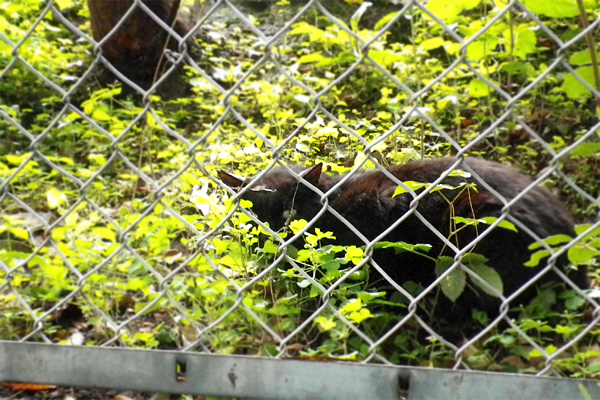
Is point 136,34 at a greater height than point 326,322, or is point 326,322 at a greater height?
point 136,34

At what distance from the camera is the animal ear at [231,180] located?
7.31ft

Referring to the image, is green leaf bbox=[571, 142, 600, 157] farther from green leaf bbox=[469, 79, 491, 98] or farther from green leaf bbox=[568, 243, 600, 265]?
green leaf bbox=[469, 79, 491, 98]

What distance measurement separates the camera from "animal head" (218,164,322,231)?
2.71m

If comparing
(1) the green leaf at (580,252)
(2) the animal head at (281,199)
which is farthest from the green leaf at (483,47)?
(1) the green leaf at (580,252)

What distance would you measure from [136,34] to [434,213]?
10.2 feet

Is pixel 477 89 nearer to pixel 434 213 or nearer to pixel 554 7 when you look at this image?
pixel 434 213

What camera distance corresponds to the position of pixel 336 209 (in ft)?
10.4

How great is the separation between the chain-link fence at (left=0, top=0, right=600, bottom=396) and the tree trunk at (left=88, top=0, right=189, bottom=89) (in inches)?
21.7

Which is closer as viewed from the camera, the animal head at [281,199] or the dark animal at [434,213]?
the dark animal at [434,213]

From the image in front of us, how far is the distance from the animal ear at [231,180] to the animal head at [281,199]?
0.26 meters

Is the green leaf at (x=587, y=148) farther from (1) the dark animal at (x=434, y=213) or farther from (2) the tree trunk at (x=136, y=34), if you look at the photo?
(2) the tree trunk at (x=136, y=34)

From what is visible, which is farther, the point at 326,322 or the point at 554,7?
the point at 326,322

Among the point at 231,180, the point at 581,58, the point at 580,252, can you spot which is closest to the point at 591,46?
the point at 581,58

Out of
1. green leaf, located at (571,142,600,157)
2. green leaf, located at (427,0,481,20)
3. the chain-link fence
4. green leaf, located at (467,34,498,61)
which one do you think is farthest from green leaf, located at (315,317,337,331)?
green leaf, located at (467,34,498,61)
